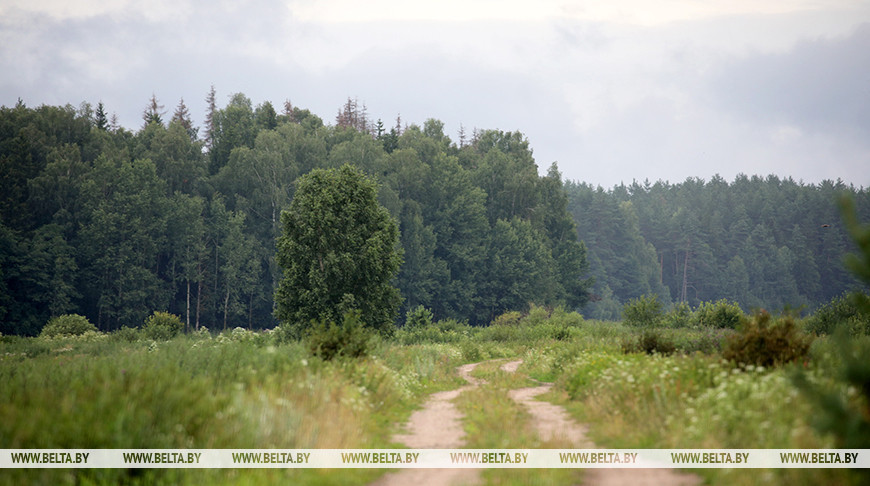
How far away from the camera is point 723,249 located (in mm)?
126812

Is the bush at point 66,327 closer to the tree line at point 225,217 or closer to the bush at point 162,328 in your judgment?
the bush at point 162,328

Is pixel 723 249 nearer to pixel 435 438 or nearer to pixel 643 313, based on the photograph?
pixel 643 313

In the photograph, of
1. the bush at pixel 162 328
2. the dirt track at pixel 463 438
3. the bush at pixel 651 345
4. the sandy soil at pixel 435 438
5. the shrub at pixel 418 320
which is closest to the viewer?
the dirt track at pixel 463 438

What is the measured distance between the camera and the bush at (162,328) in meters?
36.6

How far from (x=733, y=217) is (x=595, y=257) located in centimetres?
4158

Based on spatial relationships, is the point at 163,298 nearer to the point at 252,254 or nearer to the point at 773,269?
the point at 252,254

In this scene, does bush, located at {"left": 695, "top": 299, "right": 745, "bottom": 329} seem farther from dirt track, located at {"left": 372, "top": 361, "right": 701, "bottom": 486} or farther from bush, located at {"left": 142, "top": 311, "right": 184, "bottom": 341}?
bush, located at {"left": 142, "top": 311, "right": 184, "bottom": 341}

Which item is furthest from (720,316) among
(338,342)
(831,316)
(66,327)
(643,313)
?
(66,327)

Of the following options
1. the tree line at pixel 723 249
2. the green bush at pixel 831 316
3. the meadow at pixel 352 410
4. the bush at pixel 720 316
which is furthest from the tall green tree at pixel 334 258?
the tree line at pixel 723 249

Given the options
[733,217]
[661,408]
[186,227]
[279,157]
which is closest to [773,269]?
[733,217]

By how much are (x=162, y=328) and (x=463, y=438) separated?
108ft

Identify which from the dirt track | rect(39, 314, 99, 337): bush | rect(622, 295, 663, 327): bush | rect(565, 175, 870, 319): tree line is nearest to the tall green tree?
the dirt track

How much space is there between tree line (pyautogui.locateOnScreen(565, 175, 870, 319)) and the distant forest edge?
34.7 m

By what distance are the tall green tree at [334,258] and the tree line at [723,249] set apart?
82.7 m
